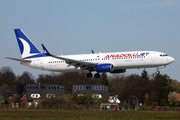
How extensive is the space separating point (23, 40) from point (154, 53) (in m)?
23.6

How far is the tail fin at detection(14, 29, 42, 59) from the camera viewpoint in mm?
85750

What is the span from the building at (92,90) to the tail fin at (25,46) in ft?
159

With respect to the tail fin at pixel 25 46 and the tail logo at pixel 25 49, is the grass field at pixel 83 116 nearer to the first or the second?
the tail fin at pixel 25 46

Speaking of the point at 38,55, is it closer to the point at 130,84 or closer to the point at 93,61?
the point at 93,61

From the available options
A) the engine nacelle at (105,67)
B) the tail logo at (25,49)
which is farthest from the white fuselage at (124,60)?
the tail logo at (25,49)

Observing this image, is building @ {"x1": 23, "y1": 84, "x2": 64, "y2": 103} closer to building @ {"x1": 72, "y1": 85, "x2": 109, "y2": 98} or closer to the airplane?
building @ {"x1": 72, "y1": 85, "x2": 109, "y2": 98}

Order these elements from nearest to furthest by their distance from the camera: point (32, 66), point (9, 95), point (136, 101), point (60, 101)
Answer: point (32, 66) → point (60, 101) → point (136, 101) → point (9, 95)

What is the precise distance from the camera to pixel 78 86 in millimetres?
139875

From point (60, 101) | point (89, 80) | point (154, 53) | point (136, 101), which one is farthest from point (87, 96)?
point (154, 53)

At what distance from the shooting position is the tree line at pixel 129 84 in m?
123

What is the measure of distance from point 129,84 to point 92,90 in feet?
33.0

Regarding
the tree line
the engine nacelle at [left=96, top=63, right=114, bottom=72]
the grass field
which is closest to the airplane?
the engine nacelle at [left=96, top=63, right=114, bottom=72]

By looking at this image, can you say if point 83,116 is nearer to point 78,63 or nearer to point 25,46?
point 78,63

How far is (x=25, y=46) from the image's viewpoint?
87938 mm
